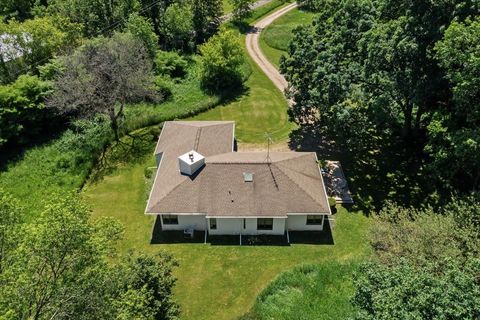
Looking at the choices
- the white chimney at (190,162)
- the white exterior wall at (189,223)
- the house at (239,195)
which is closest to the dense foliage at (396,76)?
the house at (239,195)

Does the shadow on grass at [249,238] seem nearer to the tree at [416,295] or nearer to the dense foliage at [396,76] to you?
the dense foliage at [396,76]

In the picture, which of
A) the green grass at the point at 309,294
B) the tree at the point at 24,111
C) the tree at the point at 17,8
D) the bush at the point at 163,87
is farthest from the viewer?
the tree at the point at 17,8

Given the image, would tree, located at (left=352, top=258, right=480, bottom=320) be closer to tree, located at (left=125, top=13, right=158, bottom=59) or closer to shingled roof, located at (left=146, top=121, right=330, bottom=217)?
shingled roof, located at (left=146, top=121, right=330, bottom=217)

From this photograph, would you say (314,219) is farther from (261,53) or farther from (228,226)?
(261,53)

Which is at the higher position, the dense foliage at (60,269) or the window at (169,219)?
the dense foliage at (60,269)

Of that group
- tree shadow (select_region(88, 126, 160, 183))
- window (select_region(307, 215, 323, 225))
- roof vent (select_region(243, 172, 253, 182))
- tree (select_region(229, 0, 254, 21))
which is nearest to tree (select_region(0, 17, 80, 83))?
tree shadow (select_region(88, 126, 160, 183))

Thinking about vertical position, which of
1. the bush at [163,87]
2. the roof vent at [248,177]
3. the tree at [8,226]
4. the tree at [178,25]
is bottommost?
the roof vent at [248,177]
